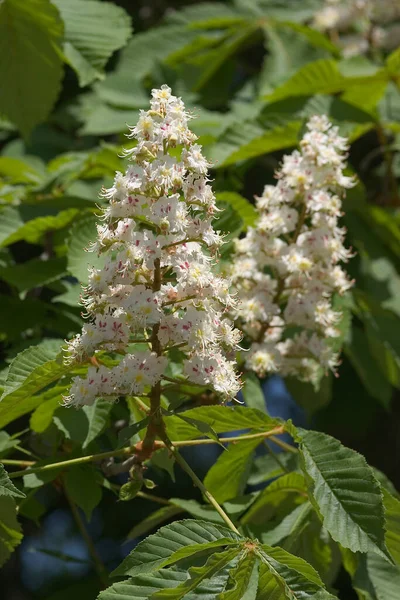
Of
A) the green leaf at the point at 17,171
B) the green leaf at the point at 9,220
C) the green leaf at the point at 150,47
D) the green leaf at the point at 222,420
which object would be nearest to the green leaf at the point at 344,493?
the green leaf at the point at 222,420

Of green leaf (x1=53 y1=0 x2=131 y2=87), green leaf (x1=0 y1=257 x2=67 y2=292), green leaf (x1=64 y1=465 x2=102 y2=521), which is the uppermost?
green leaf (x1=53 y1=0 x2=131 y2=87)

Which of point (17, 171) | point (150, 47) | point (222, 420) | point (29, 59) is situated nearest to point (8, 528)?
point (222, 420)

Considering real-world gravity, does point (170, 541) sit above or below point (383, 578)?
above

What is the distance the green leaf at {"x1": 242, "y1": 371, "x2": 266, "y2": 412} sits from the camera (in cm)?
225

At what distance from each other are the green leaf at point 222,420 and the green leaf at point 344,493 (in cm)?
9

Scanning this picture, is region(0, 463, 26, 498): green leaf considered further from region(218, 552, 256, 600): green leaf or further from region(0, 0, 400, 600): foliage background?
region(218, 552, 256, 600): green leaf

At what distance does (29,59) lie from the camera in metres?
2.57

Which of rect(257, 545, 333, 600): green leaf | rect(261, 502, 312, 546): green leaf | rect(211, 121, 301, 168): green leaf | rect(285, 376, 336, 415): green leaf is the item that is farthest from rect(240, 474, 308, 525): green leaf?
rect(211, 121, 301, 168): green leaf

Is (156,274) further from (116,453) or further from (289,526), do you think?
(289,526)

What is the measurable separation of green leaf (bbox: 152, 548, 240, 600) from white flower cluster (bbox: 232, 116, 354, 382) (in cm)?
64

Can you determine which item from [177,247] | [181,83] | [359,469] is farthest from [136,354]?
[181,83]

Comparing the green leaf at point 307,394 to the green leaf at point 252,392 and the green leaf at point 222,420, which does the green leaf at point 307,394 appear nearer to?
the green leaf at point 252,392

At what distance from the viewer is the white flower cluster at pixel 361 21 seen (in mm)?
4094

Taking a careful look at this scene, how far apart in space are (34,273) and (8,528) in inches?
32.6
